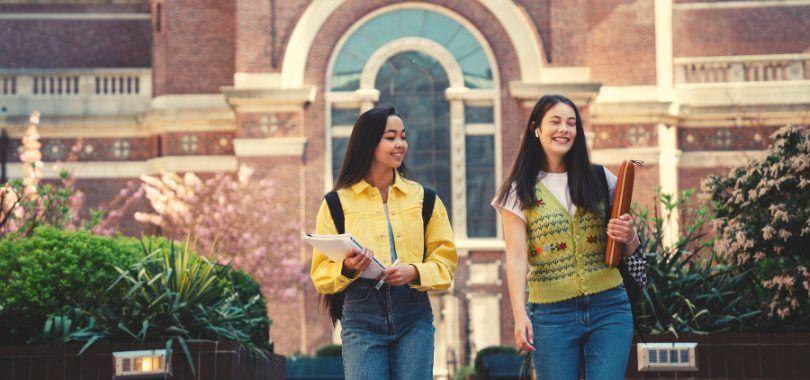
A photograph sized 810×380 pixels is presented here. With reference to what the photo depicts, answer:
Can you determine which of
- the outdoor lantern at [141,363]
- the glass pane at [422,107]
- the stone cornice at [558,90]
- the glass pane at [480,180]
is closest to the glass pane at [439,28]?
the glass pane at [422,107]

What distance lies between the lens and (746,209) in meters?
13.0

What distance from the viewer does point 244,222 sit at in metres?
30.2

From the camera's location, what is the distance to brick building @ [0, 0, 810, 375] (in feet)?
100

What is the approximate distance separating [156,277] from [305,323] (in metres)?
18.9

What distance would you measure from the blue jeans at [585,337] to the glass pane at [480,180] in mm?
24025

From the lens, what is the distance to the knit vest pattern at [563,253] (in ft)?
21.7

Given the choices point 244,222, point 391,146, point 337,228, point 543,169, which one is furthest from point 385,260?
point 244,222

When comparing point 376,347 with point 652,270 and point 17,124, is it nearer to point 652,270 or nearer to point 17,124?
point 652,270

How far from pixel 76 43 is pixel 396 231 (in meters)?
29.9

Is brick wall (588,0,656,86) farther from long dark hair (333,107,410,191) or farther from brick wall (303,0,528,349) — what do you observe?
long dark hair (333,107,410,191)

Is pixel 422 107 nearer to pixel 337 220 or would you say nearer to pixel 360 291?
pixel 337 220

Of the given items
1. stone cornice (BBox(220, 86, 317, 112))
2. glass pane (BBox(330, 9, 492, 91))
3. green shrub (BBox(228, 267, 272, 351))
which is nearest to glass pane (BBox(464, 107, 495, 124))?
glass pane (BBox(330, 9, 492, 91))

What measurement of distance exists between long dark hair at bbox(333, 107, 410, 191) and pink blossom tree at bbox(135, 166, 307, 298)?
22493mm

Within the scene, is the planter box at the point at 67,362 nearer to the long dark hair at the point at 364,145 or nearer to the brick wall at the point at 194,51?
the long dark hair at the point at 364,145
